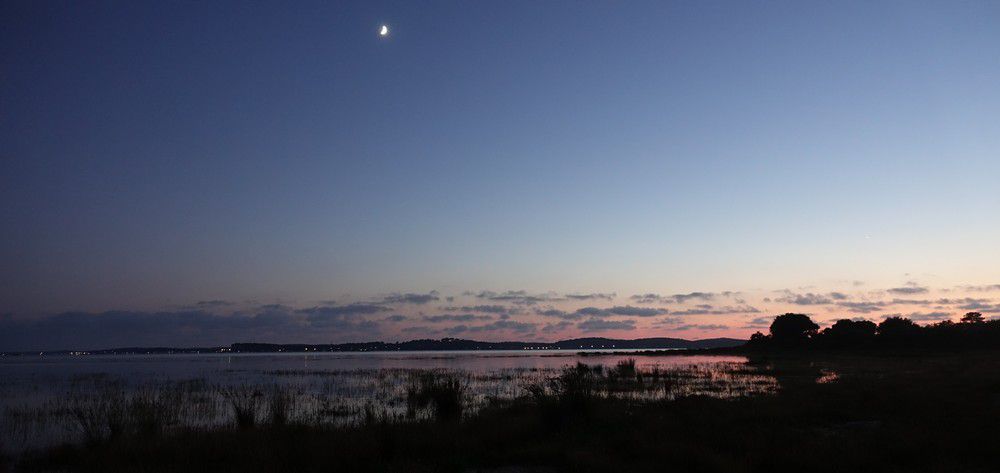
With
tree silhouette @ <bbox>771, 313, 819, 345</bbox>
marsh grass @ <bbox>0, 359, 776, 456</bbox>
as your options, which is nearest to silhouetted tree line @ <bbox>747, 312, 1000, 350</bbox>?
tree silhouette @ <bbox>771, 313, 819, 345</bbox>

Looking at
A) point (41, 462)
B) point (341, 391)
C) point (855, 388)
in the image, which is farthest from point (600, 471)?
point (341, 391)

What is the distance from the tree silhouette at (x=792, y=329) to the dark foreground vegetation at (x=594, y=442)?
94.1m

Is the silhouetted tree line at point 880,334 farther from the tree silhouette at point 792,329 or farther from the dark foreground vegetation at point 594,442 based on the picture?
the dark foreground vegetation at point 594,442

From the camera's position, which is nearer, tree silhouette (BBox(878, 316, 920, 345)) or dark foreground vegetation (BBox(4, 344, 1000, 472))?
dark foreground vegetation (BBox(4, 344, 1000, 472))

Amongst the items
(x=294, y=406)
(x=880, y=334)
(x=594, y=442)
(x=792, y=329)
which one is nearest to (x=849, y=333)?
(x=880, y=334)

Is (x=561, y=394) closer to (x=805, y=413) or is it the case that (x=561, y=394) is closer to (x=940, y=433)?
(x=805, y=413)

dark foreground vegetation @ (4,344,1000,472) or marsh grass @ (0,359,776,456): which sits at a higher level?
dark foreground vegetation @ (4,344,1000,472)

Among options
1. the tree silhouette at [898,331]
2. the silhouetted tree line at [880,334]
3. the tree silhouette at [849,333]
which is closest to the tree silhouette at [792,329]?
the silhouetted tree line at [880,334]

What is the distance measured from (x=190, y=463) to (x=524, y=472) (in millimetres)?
7025

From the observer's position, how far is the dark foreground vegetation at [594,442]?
11.8 m

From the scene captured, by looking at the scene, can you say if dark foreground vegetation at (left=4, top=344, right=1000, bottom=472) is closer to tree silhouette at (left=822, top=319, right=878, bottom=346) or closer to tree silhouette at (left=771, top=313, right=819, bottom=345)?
tree silhouette at (left=822, top=319, right=878, bottom=346)

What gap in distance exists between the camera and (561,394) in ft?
59.1

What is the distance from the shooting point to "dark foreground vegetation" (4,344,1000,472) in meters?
11.8

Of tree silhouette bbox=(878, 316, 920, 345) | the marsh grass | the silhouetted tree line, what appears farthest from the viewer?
tree silhouette bbox=(878, 316, 920, 345)
